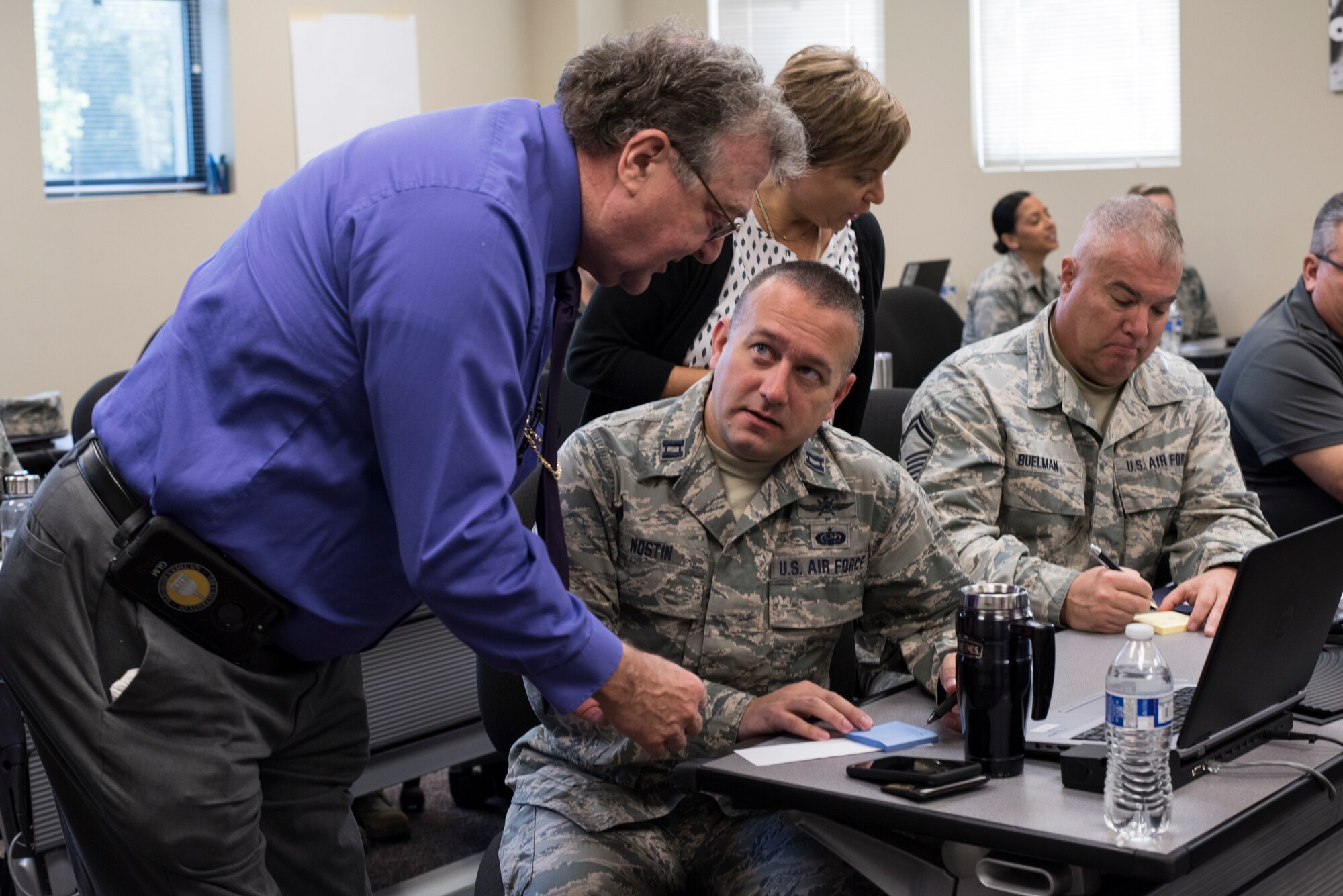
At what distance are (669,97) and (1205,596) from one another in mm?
1246

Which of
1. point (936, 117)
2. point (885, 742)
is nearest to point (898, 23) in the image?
point (936, 117)

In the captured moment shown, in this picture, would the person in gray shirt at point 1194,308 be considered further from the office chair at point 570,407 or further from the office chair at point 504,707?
the office chair at point 504,707

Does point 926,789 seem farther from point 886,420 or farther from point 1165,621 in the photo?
point 886,420

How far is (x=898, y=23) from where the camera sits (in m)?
6.85

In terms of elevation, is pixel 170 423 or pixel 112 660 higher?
pixel 170 423

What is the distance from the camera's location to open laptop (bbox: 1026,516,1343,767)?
1.35 metres

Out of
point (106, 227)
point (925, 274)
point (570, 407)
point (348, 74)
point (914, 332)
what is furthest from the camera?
point (925, 274)

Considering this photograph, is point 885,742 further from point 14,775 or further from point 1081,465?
point 14,775

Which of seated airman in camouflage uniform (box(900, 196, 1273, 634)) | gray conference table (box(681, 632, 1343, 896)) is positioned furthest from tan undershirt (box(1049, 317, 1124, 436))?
gray conference table (box(681, 632, 1343, 896))

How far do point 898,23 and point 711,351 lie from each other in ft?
17.0

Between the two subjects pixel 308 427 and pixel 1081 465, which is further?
pixel 1081 465

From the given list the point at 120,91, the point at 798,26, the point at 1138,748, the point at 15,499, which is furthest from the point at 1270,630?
the point at 798,26

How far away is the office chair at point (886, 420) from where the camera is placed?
97.3 inches

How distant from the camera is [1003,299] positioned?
570cm
